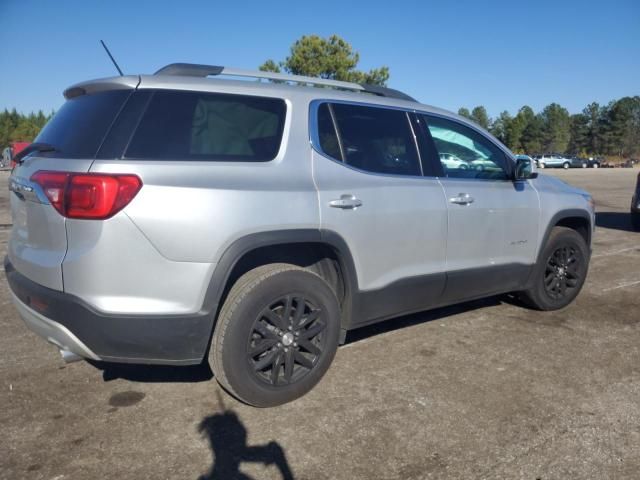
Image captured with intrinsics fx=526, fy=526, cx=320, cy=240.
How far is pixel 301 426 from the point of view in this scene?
2.74 m

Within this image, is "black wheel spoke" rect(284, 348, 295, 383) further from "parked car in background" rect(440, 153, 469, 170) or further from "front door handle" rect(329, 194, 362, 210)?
"parked car in background" rect(440, 153, 469, 170)

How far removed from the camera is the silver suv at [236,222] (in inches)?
96.7

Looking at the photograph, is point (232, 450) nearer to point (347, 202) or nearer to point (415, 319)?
point (347, 202)

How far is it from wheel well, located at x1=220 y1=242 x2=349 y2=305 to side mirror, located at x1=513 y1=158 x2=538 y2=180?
185 centimetres

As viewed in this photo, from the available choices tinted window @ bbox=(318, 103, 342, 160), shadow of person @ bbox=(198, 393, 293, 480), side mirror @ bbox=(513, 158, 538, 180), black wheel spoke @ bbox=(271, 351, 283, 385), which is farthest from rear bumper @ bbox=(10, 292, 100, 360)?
side mirror @ bbox=(513, 158, 538, 180)

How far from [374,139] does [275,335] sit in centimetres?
145

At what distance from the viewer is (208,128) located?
278cm

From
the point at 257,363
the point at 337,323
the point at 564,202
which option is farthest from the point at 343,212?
the point at 564,202

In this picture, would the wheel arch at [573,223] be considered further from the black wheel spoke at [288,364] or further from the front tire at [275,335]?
the black wheel spoke at [288,364]

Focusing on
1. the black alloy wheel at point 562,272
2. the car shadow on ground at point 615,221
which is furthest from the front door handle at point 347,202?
the car shadow on ground at point 615,221

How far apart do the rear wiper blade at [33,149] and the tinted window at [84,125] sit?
27 millimetres

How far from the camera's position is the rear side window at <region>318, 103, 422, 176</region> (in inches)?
129

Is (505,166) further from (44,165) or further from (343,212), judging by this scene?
(44,165)

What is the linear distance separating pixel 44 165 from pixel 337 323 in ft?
5.89
